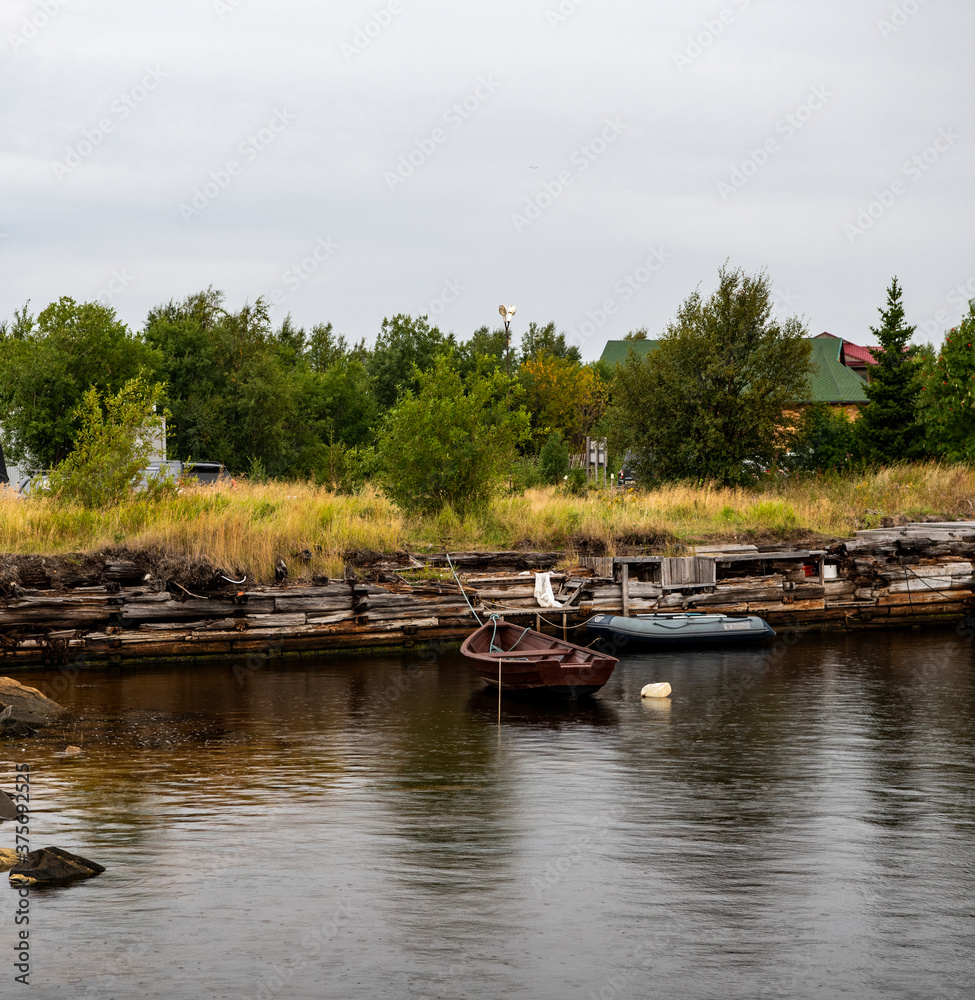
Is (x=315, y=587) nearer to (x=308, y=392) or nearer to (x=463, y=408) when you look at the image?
(x=463, y=408)

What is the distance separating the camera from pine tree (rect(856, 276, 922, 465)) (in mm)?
40594

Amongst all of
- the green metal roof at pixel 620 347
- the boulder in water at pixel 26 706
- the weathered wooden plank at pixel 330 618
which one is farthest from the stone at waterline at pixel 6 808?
the green metal roof at pixel 620 347

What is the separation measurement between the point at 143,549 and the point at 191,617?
190cm

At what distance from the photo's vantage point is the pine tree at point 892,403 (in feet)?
133

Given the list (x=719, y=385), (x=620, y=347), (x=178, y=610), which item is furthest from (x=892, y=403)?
(x=620, y=347)

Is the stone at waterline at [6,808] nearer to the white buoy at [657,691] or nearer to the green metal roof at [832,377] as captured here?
the white buoy at [657,691]

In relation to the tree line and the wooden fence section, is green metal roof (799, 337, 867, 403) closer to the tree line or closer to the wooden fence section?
the tree line

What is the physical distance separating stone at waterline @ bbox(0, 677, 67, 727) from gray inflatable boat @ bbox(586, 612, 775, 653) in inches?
510

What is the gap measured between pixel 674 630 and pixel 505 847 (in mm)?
15599

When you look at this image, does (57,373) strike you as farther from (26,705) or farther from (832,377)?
(832,377)

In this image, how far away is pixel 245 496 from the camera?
91.9 ft

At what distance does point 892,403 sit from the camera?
40.9 metres

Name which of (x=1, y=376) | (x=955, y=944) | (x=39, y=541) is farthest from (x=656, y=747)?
(x=1, y=376)

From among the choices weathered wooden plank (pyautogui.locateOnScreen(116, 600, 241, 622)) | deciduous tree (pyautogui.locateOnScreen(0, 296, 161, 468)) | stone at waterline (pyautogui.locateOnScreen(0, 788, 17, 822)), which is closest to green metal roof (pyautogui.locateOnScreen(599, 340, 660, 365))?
deciduous tree (pyautogui.locateOnScreen(0, 296, 161, 468))
